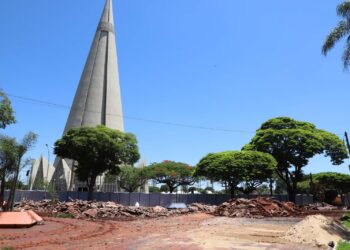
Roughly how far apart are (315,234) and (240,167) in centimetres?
2656

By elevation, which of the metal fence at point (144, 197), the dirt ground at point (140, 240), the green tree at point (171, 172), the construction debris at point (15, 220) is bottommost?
the dirt ground at point (140, 240)

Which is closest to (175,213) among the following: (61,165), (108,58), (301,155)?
(301,155)

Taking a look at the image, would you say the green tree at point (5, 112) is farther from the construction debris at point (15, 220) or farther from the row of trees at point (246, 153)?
the row of trees at point (246, 153)

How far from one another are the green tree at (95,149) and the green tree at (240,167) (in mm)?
11561

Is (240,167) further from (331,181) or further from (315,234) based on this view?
(331,181)

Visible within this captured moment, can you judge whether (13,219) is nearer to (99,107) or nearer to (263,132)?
(263,132)

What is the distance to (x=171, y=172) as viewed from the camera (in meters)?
64.6

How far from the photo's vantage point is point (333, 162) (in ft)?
152

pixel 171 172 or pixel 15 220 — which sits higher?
pixel 171 172

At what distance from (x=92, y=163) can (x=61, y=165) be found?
27113 mm

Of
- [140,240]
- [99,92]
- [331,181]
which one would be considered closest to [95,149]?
[140,240]

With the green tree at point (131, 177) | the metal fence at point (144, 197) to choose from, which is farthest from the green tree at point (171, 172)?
the metal fence at point (144, 197)

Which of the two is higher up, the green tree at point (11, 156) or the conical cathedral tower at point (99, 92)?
the conical cathedral tower at point (99, 92)

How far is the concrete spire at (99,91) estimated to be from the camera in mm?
78562
